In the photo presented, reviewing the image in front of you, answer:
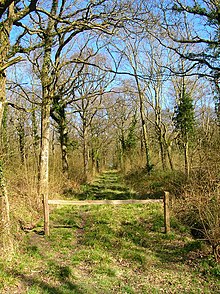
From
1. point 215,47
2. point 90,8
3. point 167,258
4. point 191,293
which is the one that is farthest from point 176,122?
point 191,293

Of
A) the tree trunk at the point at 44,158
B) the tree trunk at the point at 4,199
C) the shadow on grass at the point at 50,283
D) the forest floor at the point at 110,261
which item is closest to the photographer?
the shadow on grass at the point at 50,283

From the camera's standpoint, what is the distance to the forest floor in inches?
198

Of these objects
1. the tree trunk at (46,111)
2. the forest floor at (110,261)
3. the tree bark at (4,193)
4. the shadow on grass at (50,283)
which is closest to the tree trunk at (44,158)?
the tree trunk at (46,111)

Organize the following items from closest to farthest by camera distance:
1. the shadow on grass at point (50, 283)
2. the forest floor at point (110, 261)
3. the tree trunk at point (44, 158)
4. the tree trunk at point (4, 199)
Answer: the shadow on grass at point (50, 283), the forest floor at point (110, 261), the tree trunk at point (4, 199), the tree trunk at point (44, 158)

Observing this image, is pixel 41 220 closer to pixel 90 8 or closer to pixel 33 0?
pixel 33 0

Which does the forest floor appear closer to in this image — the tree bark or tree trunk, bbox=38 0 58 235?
the tree bark

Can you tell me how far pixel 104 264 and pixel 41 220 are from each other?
3892 mm

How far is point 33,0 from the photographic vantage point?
6.30 metres

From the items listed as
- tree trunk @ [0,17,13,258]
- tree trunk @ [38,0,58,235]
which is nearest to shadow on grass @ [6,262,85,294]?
tree trunk @ [0,17,13,258]

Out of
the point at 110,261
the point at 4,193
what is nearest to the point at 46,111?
the point at 4,193

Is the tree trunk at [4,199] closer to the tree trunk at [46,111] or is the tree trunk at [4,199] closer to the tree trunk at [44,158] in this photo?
the tree trunk at [44,158]

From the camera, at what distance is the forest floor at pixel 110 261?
5023mm

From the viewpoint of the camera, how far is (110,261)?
19.9 feet

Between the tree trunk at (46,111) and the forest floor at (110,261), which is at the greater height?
the tree trunk at (46,111)
